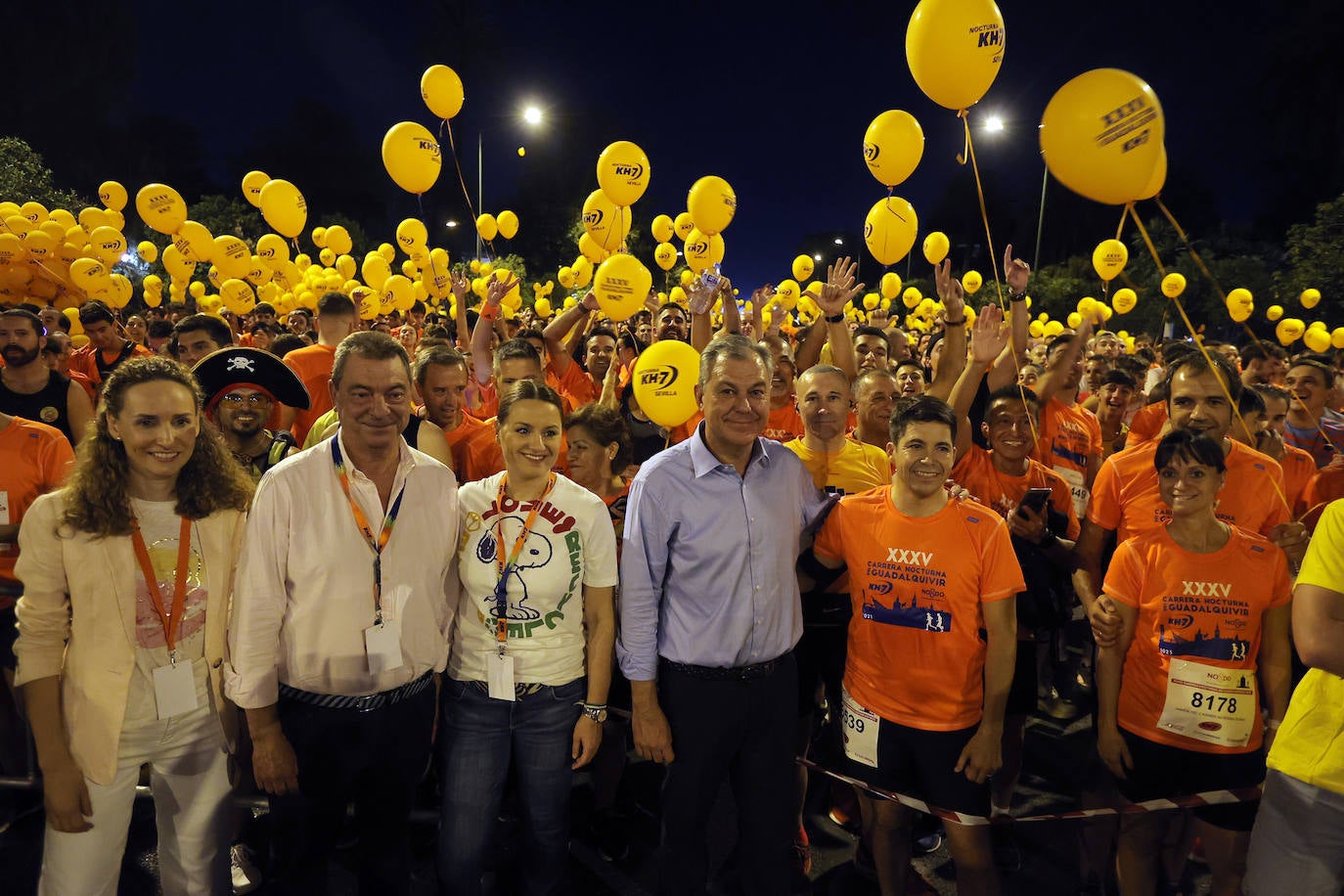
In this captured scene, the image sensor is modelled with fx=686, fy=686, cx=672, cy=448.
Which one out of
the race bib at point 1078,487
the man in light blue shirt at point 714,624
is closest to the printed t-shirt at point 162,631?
the man in light blue shirt at point 714,624

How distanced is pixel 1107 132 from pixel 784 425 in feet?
7.41

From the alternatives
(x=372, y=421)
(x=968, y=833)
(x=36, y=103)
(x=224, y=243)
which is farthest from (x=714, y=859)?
(x=36, y=103)

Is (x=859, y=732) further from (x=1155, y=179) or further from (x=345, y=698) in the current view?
(x=1155, y=179)

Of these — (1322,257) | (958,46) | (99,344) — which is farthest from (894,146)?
(1322,257)

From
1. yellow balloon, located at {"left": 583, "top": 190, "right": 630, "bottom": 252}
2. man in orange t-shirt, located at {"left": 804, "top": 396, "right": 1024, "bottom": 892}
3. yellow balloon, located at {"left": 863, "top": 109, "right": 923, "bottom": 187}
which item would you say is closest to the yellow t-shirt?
man in orange t-shirt, located at {"left": 804, "top": 396, "right": 1024, "bottom": 892}

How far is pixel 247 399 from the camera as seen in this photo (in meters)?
3.04

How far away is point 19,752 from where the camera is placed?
344 cm

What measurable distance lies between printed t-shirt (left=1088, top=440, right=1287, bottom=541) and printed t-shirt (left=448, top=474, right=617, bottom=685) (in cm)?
241

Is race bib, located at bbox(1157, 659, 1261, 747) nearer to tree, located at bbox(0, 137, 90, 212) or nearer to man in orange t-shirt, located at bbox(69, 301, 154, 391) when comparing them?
man in orange t-shirt, located at bbox(69, 301, 154, 391)

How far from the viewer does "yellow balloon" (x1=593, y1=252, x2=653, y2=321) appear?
5.81 meters

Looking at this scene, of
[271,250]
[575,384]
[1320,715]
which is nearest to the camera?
[1320,715]

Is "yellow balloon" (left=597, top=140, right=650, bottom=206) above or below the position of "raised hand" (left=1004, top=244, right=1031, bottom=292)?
above

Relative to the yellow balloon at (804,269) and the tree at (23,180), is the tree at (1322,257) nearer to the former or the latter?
the yellow balloon at (804,269)

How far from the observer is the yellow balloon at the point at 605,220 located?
8148mm
